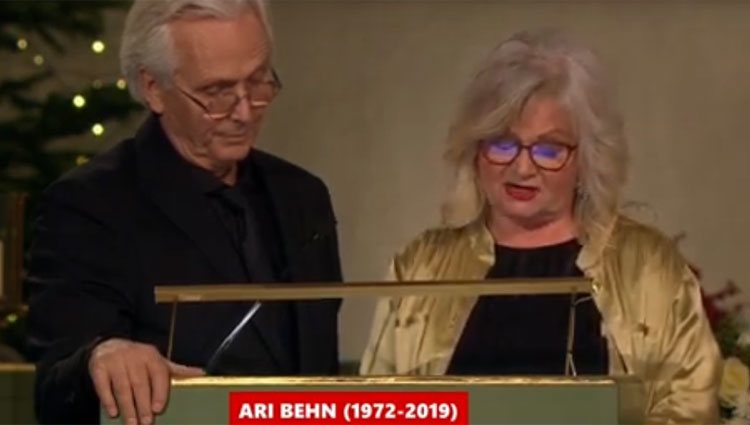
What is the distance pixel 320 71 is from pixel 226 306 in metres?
3.85

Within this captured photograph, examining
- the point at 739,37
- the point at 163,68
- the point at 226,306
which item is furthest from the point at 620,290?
the point at 739,37

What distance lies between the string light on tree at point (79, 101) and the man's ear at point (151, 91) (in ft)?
10.6

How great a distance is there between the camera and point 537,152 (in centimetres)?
166

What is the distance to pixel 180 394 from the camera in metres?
1.31

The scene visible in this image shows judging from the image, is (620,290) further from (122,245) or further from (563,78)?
(122,245)

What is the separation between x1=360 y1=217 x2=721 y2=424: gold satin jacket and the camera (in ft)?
5.52

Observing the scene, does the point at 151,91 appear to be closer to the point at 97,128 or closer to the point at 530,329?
the point at 530,329

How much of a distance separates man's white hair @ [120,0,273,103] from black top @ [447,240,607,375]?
1.13 ft

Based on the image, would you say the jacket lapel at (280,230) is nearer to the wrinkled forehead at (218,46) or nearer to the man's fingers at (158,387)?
the wrinkled forehead at (218,46)

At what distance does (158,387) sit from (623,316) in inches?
22.1

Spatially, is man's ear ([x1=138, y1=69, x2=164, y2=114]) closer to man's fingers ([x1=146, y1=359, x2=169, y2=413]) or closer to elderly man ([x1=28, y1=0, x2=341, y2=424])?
elderly man ([x1=28, y1=0, x2=341, y2=424])

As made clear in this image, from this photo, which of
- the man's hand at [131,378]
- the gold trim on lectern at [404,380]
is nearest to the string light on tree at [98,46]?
the man's hand at [131,378]

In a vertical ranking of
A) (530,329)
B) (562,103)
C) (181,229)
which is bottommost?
(530,329)

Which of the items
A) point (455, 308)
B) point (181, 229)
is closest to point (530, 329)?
point (455, 308)
